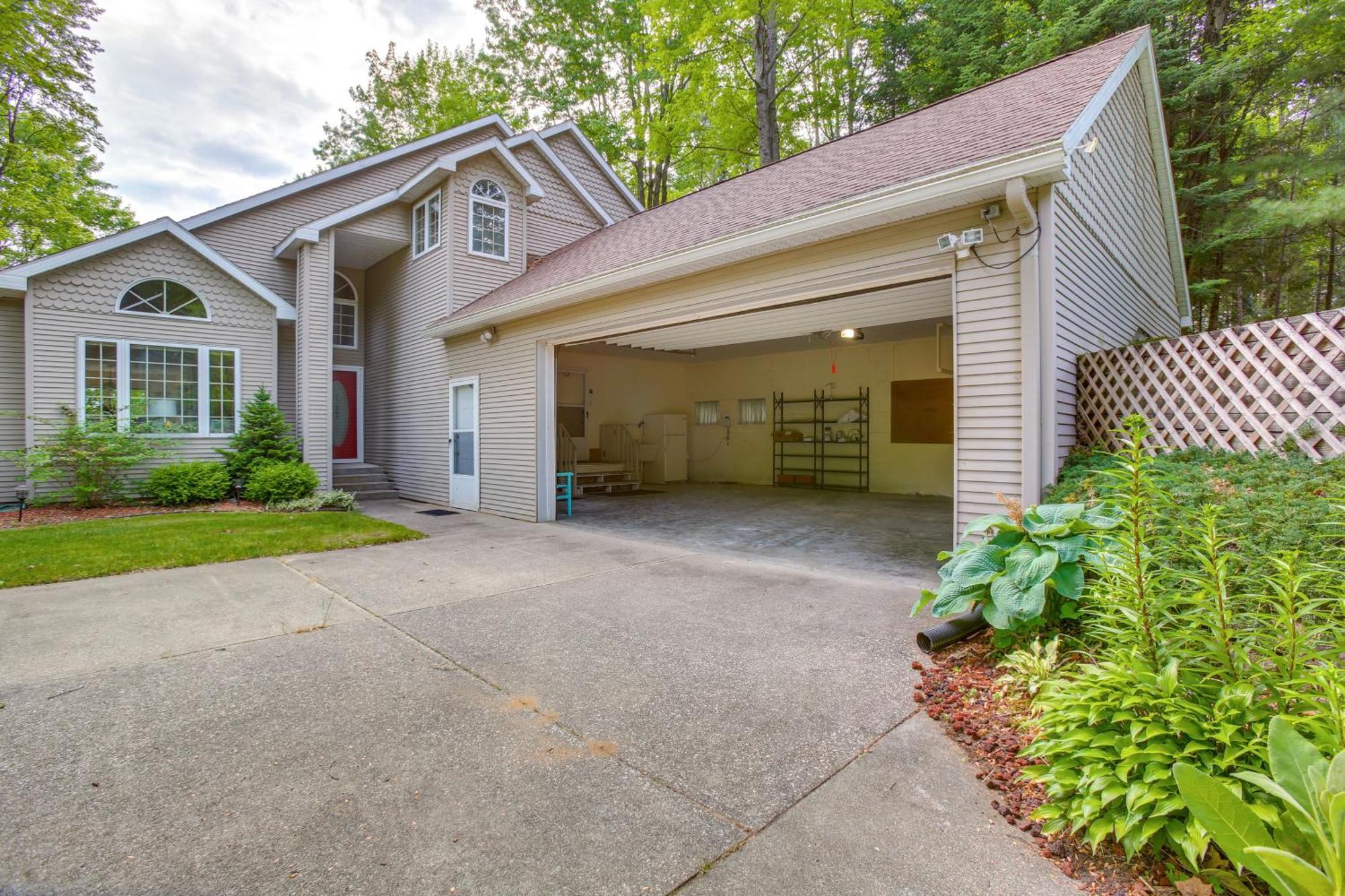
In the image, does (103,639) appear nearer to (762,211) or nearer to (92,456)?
(762,211)

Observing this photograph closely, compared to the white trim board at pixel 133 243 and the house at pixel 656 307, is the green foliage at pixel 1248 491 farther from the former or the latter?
the white trim board at pixel 133 243

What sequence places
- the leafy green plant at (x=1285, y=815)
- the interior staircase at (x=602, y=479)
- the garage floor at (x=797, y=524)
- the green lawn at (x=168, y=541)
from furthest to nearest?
1. the interior staircase at (x=602, y=479)
2. the garage floor at (x=797, y=524)
3. the green lawn at (x=168, y=541)
4. the leafy green plant at (x=1285, y=815)

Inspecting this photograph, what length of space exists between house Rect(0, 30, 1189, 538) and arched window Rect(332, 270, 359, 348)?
0.04 metres

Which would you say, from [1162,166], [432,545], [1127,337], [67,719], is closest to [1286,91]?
[1162,166]

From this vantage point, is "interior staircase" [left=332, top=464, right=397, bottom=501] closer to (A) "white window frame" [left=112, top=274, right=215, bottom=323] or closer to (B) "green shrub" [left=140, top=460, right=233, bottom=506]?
(B) "green shrub" [left=140, top=460, right=233, bottom=506]

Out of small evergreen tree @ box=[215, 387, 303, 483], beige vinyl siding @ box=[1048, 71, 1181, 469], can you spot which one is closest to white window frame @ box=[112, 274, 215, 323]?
small evergreen tree @ box=[215, 387, 303, 483]

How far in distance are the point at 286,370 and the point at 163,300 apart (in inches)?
76.6

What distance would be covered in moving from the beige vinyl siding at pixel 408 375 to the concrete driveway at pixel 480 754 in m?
5.92

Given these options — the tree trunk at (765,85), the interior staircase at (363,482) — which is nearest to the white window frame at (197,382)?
the interior staircase at (363,482)

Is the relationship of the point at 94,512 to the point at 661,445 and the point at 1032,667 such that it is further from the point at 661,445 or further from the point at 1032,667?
the point at 1032,667

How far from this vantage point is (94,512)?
7656 mm

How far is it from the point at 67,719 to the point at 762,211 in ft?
18.9

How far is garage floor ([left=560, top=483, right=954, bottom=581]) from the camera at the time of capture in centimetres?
555

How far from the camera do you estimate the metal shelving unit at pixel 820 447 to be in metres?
11.5
